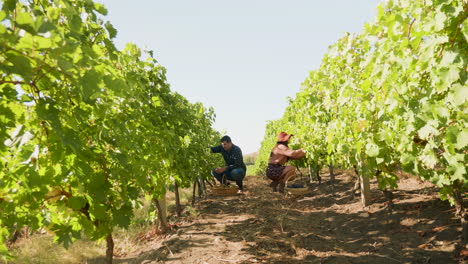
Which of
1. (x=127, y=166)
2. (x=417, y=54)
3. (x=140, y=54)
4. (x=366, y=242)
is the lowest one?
(x=366, y=242)

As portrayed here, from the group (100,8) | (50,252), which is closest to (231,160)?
(50,252)

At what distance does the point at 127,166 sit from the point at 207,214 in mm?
4433

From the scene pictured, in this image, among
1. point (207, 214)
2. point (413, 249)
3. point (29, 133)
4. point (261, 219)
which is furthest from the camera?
point (207, 214)

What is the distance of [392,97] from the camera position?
3008 millimetres

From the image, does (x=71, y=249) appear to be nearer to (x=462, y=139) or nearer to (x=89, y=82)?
(x=89, y=82)

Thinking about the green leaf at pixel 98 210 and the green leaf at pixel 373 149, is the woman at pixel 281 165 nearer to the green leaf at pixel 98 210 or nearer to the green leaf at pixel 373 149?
the green leaf at pixel 373 149

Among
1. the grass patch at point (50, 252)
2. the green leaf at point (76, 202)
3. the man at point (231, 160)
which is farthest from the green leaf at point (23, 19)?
the man at point (231, 160)

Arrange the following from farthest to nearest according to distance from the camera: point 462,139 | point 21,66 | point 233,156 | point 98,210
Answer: point 233,156 → point 98,210 → point 462,139 → point 21,66

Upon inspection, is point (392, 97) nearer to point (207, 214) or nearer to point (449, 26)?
point (449, 26)

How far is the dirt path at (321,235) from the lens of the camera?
4.12 meters

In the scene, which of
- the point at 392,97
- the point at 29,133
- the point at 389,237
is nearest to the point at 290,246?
the point at 389,237

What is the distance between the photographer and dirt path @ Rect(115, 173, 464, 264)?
4.12m

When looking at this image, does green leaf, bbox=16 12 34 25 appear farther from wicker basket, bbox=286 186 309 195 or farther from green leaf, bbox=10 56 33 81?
wicker basket, bbox=286 186 309 195

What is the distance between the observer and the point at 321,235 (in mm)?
5422
